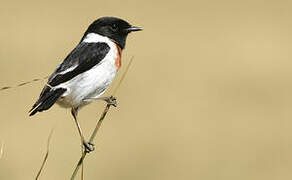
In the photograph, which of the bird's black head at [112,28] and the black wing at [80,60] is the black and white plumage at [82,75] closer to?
the black wing at [80,60]

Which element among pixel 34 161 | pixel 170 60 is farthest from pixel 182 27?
pixel 34 161

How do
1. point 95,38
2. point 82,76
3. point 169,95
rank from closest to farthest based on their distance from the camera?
point 82,76 < point 95,38 < point 169,95

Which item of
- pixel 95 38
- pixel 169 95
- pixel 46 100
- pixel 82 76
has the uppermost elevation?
pixel 95 38

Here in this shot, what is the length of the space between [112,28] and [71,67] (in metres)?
0.62

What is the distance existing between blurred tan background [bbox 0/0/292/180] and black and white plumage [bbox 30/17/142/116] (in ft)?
5.99

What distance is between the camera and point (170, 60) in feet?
47.4

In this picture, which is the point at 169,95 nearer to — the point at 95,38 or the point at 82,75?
the point at 95,38

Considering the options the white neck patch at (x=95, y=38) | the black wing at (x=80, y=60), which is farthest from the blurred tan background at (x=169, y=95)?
the black wing at (x=80, y=60)

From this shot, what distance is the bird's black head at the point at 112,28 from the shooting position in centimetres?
510

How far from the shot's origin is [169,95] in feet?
38.4

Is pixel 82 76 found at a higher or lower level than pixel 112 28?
lower

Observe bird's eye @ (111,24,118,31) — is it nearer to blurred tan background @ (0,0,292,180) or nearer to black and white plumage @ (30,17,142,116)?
black and white plumage @ (30,17,142,116)

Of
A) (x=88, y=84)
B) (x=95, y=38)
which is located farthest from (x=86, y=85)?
(x=95, y=38)

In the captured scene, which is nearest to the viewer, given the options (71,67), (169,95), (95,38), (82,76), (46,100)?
(46,100)
